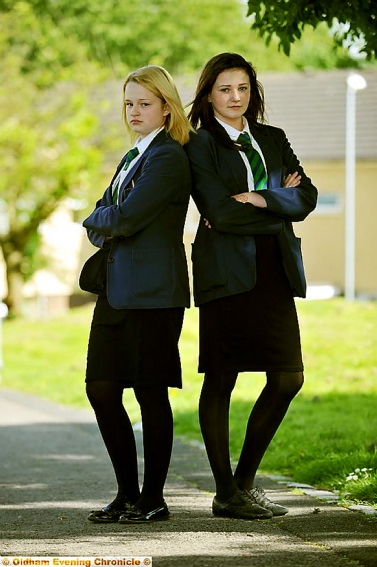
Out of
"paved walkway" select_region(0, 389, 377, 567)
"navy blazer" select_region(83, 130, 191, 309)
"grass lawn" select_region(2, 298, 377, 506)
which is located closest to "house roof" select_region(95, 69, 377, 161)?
"grass lawn" select_region(2, 298, 377, 506)

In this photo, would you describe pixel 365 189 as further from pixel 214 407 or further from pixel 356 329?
pixel 214 407

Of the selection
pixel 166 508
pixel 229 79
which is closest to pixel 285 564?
pixel 166 508

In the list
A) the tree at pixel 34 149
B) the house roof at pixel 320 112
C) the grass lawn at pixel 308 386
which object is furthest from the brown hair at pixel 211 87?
the house roof at pixel 320 112

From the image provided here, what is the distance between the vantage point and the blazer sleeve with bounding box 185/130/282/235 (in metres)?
5.66

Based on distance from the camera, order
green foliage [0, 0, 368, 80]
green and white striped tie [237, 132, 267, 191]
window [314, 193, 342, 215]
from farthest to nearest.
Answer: green foliage [0, 0, 368, 80], window [314, 193, 342, 215], green and white striped tie [237, 132, 267, 191]

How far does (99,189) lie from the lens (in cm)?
3058

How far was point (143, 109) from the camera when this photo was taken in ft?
18.6

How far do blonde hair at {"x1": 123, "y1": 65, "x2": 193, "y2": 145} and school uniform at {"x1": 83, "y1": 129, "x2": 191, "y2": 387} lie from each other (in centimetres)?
5

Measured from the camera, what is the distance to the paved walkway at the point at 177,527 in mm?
4797

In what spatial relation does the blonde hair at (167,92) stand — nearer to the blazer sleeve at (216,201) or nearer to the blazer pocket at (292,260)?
the blazer sleeve at (216,201)

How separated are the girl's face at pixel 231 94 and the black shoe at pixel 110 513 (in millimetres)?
1754

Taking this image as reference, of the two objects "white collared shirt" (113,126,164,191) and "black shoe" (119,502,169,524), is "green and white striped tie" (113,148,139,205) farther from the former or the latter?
"black shoe" (119,502,169,524)

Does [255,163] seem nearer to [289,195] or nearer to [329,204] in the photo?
[289,195]

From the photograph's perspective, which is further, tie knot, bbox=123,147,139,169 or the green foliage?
the green foliage
